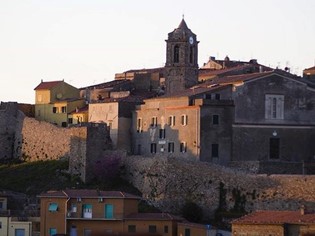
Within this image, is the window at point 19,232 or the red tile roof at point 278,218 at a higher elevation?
the red tile roof at point 278,218

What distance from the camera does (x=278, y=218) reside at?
63.4 metres

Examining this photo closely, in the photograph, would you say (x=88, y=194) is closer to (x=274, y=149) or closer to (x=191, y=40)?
(x=274, y=149)

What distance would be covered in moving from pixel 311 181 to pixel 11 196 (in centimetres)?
2015

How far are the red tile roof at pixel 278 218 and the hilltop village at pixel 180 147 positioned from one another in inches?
2.8

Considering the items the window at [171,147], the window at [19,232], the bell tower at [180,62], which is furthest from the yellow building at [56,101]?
the window at [19,232]

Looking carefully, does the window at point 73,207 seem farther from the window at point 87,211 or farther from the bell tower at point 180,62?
the bell tower at point 180,62

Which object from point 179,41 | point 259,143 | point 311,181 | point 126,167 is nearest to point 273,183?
point 311,181

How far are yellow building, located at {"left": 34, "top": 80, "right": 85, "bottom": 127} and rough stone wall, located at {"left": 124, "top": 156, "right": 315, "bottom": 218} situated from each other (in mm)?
18728

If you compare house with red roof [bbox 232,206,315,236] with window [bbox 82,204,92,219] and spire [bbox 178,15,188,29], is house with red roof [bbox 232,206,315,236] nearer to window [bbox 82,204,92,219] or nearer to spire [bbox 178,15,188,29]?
window [bbox 82,204,92,219]

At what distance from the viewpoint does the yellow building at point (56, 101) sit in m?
96.1

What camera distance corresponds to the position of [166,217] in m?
69.1

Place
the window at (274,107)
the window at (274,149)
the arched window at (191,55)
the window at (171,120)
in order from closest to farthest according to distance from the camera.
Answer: the window at (274,149) → the window at (274,107) → the window at (171,120) → the arched window at (191,55)

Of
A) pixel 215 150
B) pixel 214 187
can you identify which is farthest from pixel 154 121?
pixel 214 187

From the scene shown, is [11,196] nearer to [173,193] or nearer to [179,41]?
[173,193]
